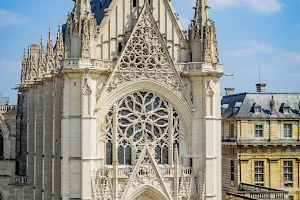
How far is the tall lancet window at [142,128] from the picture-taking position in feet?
130

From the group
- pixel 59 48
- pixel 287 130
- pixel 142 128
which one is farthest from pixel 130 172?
pixel 287 130

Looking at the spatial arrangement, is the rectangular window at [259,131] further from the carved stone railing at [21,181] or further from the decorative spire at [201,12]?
the carved stone railing at [21,181]

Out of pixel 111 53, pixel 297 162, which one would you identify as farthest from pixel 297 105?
pixel 111 53

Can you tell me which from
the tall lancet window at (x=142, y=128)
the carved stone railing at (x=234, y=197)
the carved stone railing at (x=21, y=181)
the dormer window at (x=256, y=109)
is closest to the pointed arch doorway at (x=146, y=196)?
the tall lancet window at (x=142, y=128)

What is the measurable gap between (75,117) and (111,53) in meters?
4.86

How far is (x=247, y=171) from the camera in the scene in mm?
53594

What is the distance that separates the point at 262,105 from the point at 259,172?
20.2ft

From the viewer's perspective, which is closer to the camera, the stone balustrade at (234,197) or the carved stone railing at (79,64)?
the carved stone railing at (79,64)

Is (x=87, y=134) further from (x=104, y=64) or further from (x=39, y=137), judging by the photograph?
(x=39, y=137)

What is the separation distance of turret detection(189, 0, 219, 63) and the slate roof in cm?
1493

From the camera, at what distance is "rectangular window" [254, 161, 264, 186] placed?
53812 millimetres

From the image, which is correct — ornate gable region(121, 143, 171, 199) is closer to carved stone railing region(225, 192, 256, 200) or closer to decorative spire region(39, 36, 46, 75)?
carved stone railing region(225, 192, 256, 200)

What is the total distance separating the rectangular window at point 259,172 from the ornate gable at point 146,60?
16.0 meters

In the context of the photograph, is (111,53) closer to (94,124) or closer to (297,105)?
(94,124)
